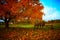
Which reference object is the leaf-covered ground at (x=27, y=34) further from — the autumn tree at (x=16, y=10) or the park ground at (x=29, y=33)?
the autumn tree at (x=16, y=10)

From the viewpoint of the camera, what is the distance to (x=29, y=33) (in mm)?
2412

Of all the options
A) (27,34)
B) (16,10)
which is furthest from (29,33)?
(16,10)

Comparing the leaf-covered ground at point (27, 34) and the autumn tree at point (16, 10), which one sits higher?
the autumn tree at point (16, 10)

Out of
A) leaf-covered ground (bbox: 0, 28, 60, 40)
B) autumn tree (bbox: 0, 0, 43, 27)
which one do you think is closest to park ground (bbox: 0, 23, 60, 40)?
leaf-covered ground (bbox: 0, 28, 60, 40)

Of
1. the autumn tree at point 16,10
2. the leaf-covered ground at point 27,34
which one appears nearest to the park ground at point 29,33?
the leaf-covered ground at point 27,34

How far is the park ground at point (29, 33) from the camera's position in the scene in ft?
7.83

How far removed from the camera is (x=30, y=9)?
8.05 feet

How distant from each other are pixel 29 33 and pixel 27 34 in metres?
0.04

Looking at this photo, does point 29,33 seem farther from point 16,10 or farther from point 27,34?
point 16,10

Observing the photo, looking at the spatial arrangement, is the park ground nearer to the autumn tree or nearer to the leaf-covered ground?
the leaf-covered ground

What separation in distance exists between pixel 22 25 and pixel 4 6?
0.52 metres

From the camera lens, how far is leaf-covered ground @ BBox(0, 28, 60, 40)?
2.39m

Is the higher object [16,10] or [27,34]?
[16,10]

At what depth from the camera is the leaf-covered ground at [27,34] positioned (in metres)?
2.39
